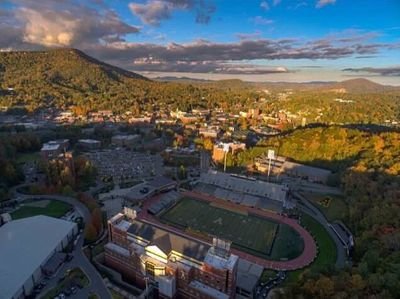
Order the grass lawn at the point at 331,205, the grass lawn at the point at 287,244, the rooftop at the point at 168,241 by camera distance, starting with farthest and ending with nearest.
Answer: the grass lawn at the point at 331,205, the grass lawn at the point at 287,244, the rooftop at the point at 168,241

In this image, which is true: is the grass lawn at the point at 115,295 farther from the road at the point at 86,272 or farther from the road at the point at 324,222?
the road at the point at 324,222

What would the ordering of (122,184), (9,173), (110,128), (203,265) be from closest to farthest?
(203,265) → (9,173) → (122,184) → (110,128)

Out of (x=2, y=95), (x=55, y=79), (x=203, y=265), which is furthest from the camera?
(x=55, y=79)

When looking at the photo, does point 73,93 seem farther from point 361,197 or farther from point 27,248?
point 361,197

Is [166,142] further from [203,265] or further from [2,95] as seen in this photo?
[2,95]

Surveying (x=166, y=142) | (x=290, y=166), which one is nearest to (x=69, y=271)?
(x=290, y=166)

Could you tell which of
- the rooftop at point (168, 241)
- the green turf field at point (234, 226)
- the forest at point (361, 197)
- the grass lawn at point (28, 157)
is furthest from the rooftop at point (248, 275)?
the grass lawn at point (28, 157)
